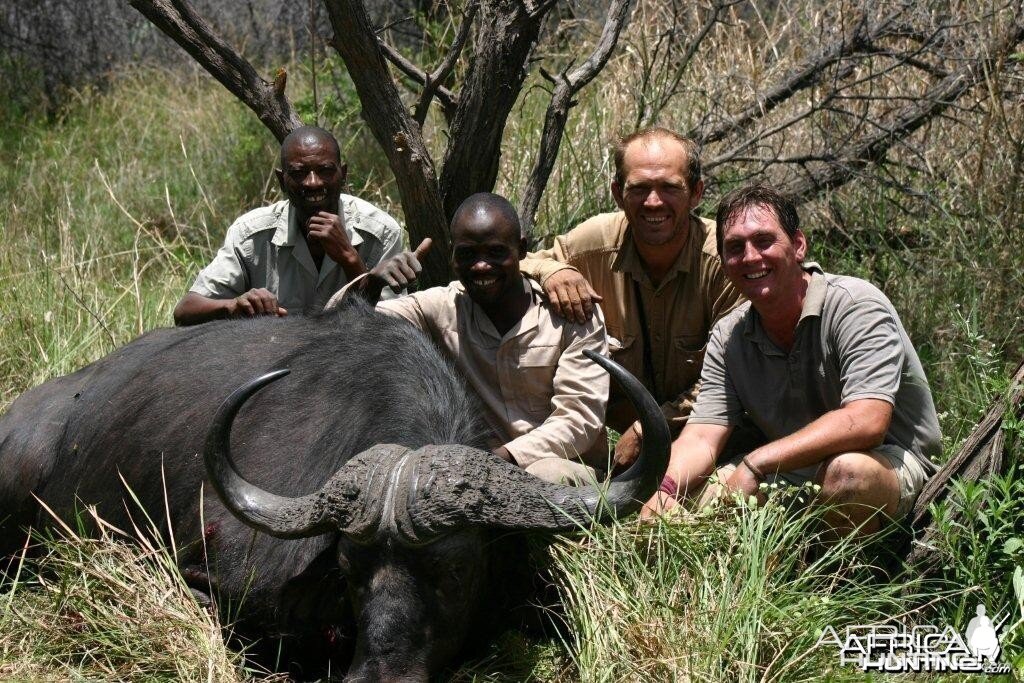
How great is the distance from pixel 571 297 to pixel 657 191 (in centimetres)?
77

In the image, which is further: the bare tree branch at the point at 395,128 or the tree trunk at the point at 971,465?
the bare tree branch at the point at 395,128

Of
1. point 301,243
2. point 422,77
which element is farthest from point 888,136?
point 301,243

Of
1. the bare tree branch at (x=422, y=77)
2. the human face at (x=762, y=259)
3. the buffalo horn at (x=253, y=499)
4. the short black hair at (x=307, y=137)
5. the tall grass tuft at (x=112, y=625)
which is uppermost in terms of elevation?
the bare tree branch at (x=422, y=77)

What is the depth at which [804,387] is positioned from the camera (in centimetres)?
491

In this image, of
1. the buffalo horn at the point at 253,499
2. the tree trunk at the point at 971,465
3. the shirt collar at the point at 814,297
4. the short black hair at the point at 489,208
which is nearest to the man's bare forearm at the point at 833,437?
the tree trunk at the point at 971,465

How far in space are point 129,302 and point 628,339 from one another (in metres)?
3.85

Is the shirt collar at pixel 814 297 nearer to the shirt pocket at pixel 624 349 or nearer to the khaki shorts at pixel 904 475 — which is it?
the khaki shorts at pixel 904 475

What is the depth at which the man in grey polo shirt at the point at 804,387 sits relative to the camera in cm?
450

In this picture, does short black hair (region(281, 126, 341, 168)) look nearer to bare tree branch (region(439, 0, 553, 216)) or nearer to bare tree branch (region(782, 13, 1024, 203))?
bare tree branch (region(439, 0, 553, 216))

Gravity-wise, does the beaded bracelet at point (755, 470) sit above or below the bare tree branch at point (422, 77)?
below

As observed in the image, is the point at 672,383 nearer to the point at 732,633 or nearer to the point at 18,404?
the point at 732,633

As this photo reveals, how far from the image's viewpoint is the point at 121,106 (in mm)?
11930

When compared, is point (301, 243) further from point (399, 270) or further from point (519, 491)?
point (519, 491)

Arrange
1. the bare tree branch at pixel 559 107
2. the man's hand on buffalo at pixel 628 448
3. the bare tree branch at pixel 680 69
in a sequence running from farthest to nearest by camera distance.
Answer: the bare tree branch at pixel 680 69 < the bare tree branch at pixel 559 107 < the man's hand on buffalo at pixel 628 448
